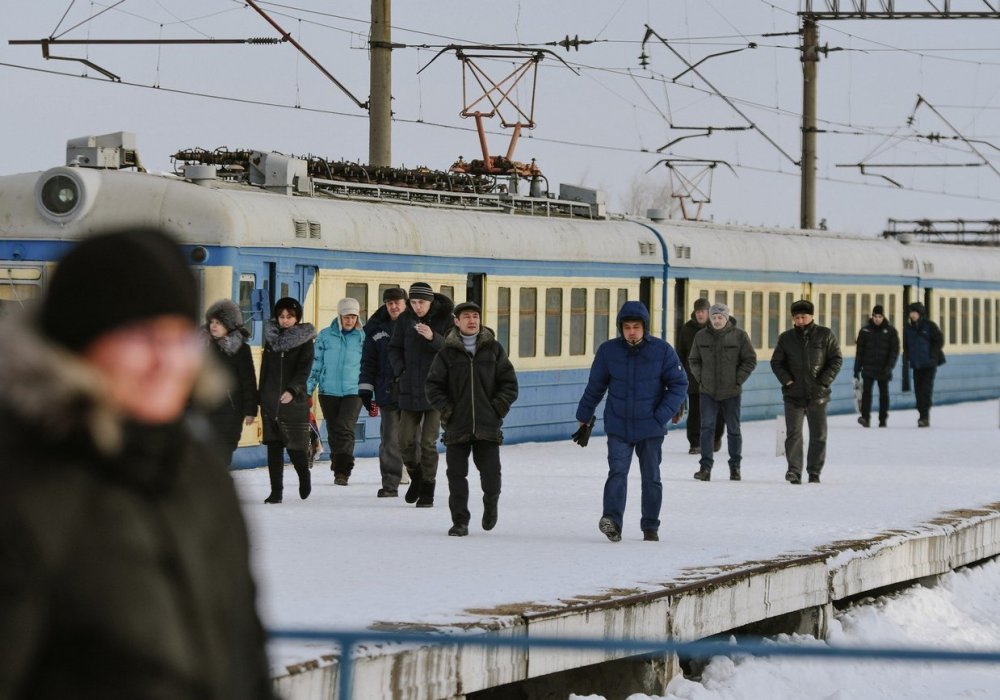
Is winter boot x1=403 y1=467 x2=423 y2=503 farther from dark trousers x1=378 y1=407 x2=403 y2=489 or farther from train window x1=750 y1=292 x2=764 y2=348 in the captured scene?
train window x1=750 y1=292 x2=764 y2=348

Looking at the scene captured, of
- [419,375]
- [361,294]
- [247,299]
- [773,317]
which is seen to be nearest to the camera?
[419,375]

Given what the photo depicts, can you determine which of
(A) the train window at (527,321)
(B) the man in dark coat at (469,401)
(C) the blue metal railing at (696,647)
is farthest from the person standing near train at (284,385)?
(C) the blue metal railing at (696,647)

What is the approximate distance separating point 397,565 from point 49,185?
7.94m

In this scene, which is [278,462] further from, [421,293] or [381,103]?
[381,103]

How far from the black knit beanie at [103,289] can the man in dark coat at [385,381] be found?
12.6 m

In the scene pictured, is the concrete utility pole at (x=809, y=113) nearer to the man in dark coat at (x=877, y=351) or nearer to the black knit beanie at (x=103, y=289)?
the man in dark coat at (x=877, y=351)

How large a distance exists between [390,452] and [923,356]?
14314mm

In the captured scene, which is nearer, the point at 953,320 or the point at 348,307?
the point at 348,307

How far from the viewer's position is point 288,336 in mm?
14312

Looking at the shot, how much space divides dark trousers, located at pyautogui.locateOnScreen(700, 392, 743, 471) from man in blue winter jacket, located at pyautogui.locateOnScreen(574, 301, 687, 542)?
501 centimetres

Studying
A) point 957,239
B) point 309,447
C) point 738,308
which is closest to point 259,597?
point 309,447

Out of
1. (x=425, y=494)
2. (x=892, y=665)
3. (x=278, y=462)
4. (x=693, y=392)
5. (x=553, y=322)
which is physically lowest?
(x=892, y=665)

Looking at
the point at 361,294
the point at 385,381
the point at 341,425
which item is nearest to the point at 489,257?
the point at 361,294

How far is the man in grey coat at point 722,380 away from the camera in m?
18.0
